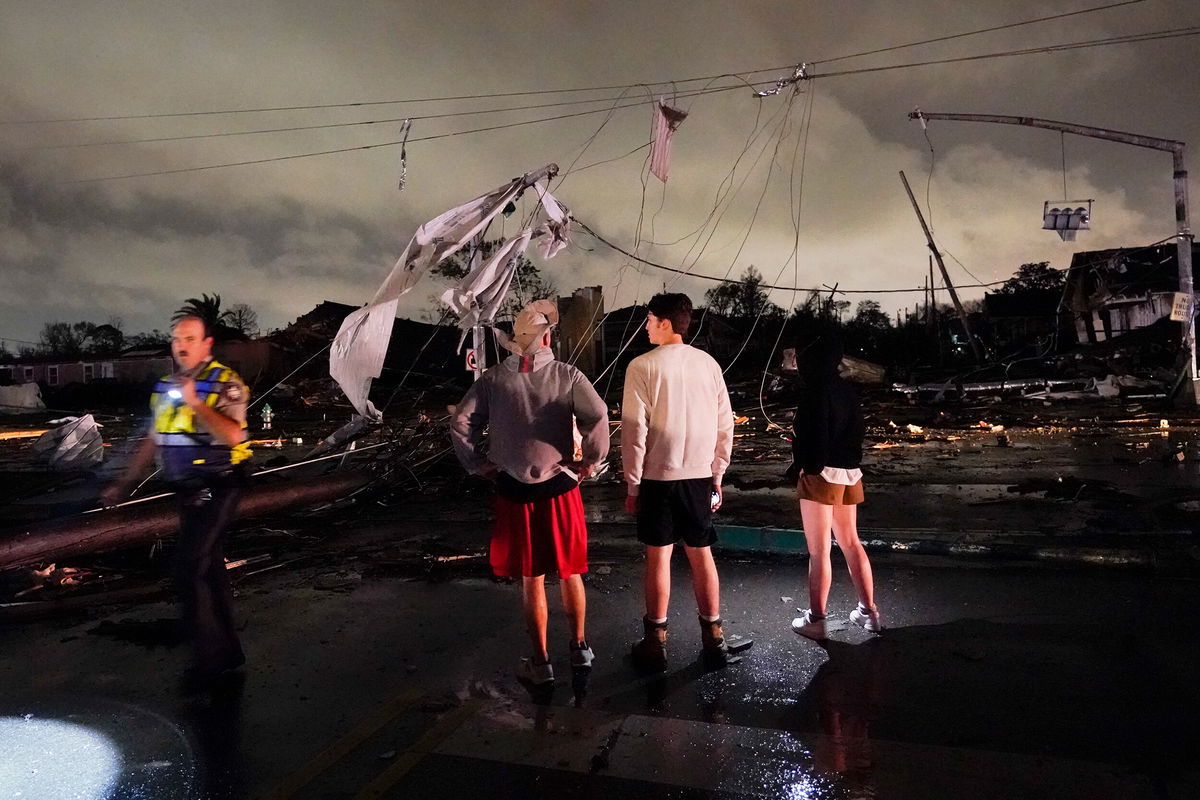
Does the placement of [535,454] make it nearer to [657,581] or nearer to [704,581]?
[657,581]

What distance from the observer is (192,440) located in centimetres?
396

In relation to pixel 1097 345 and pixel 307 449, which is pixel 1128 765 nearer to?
pixel 307 449

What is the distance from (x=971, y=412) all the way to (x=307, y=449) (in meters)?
16.7

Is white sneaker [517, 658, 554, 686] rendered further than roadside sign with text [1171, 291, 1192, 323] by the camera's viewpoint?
No

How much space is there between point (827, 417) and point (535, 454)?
1.66 metres

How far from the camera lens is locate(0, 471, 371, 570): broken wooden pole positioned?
241 inches

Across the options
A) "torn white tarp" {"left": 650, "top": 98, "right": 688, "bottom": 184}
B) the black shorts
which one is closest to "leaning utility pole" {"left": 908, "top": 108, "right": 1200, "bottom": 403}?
"torn white tarp" {"left": 650, "top": 98, "right": 688, "bottom": 184}

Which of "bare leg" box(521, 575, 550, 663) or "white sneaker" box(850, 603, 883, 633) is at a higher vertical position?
"bare leg" box(521, 575, 550, 663)

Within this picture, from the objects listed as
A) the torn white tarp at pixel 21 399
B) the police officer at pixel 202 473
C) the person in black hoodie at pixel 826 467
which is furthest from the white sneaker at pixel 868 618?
the torn white tarp at pixel 21 399

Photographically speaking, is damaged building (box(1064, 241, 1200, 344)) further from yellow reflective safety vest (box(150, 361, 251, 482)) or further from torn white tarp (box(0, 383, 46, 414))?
torn white tarp (box(0, 383, 46, 414))

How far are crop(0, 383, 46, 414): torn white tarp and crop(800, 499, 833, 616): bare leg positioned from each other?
43.2 meters

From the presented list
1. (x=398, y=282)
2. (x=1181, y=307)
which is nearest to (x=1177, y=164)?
(x=1181, y=307)

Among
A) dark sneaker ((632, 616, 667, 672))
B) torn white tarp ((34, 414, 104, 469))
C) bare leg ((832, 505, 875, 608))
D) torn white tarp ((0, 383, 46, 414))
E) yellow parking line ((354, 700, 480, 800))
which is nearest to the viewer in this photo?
yellow parking line ((354, 700, 480, 800))

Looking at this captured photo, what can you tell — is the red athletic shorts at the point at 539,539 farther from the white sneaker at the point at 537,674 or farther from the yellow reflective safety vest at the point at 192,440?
the yellow reflective safety vest at the point at 192,440
